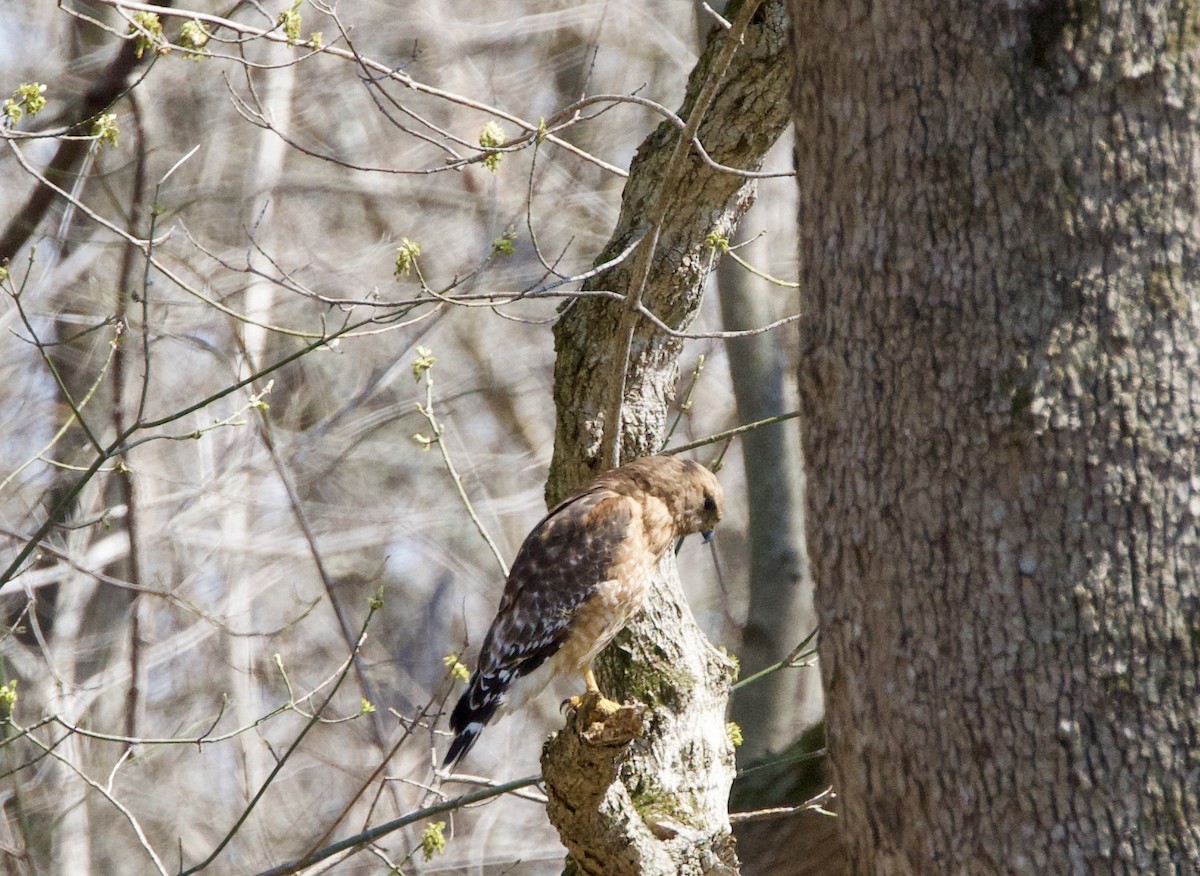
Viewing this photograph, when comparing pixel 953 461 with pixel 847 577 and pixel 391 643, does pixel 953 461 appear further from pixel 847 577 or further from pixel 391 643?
pixel 391 643

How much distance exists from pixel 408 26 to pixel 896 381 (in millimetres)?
7060

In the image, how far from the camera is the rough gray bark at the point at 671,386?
3791 mm

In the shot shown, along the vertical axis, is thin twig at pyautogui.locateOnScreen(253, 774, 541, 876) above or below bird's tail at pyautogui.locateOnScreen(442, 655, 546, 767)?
below

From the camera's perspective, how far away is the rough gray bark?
3.79 meters

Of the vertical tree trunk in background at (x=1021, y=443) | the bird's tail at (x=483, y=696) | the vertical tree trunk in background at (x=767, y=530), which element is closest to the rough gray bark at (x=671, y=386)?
the bird's tail at (x=483, y=696)

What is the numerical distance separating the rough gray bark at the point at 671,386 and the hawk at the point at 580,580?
14cm

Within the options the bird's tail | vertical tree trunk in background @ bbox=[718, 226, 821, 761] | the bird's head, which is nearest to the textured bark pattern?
the bird's head

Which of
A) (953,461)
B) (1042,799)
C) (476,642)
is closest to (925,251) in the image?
(953,461)

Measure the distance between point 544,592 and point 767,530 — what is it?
116 inches

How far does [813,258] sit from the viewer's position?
197 centimetres

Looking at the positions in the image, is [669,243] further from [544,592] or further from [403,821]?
[403,821]

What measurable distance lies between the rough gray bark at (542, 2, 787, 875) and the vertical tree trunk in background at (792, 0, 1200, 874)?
70.7 inches

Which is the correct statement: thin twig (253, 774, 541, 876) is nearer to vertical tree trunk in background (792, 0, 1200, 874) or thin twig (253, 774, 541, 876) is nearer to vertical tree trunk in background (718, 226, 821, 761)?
vertical tree trunk in background (792, 0, 1200, 874)

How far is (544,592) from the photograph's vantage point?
421 centimetres
